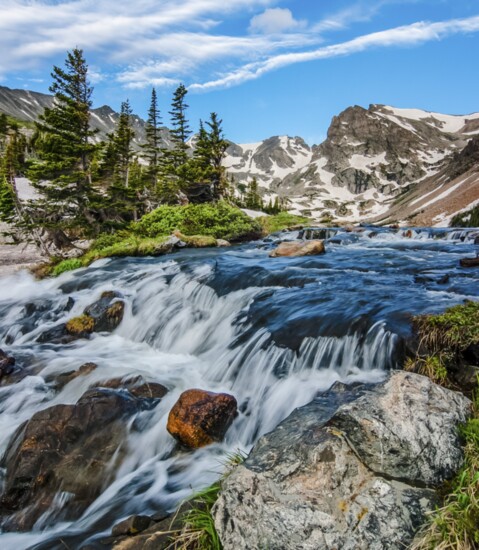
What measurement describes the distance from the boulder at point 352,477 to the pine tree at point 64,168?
2268 centimetres

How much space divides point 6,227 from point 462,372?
52.6 m

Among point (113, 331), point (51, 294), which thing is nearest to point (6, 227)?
point (51, 294)

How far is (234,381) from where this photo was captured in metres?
8.04

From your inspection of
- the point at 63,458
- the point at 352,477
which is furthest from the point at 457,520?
the point at 63,458

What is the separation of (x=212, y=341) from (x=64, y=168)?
749 inches

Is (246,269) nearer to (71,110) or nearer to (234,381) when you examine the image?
(234,381)

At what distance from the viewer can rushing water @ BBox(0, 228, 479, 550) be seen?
5906 mm

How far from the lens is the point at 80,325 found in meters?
12.1

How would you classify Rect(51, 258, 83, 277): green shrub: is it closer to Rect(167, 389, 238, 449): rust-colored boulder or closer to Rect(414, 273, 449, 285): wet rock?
Rect(167, 389, 238, 449): rust-colored boulder

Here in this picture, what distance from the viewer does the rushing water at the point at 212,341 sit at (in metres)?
5.91

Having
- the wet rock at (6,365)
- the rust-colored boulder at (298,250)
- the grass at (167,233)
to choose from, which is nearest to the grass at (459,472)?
the wet rock at (6,365)

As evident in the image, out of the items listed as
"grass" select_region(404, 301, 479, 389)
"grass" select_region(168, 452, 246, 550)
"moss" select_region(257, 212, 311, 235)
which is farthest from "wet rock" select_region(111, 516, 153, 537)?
"moss" select_region(257, 212, 311, 235)

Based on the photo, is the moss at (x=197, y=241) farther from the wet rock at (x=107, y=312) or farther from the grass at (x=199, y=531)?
the grass at (x=199, y=531)

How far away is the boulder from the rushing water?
1748mm
